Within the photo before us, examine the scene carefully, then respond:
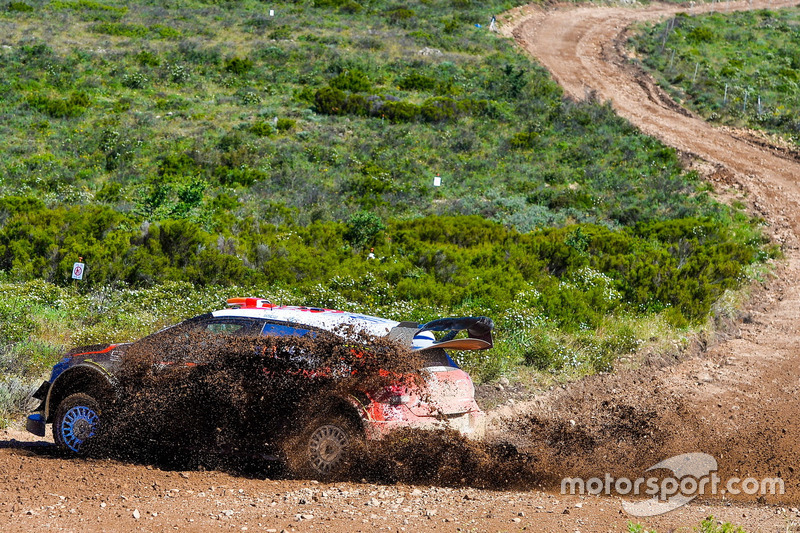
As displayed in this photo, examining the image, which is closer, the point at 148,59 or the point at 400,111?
the point at 400,111

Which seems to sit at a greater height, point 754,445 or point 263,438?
point 263,438

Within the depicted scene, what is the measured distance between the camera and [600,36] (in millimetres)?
40562

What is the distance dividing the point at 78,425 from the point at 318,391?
244 cm

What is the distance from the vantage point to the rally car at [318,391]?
6230 mm

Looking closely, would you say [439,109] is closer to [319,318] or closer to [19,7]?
[319,318]

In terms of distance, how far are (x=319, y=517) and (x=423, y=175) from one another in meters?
18.1

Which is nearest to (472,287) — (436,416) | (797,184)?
(436,416)

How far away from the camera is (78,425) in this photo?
688 cm

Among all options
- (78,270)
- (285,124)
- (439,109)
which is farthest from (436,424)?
(439,109)

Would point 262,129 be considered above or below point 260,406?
below

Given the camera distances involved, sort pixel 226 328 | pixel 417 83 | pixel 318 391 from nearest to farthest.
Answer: pixel 318 391
pixel 226 328
pixel 417 83

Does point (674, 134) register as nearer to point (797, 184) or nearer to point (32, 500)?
point (797, 184)

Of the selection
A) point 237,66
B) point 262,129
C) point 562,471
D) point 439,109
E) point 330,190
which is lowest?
point 330,190

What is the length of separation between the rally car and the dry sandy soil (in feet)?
1.13
